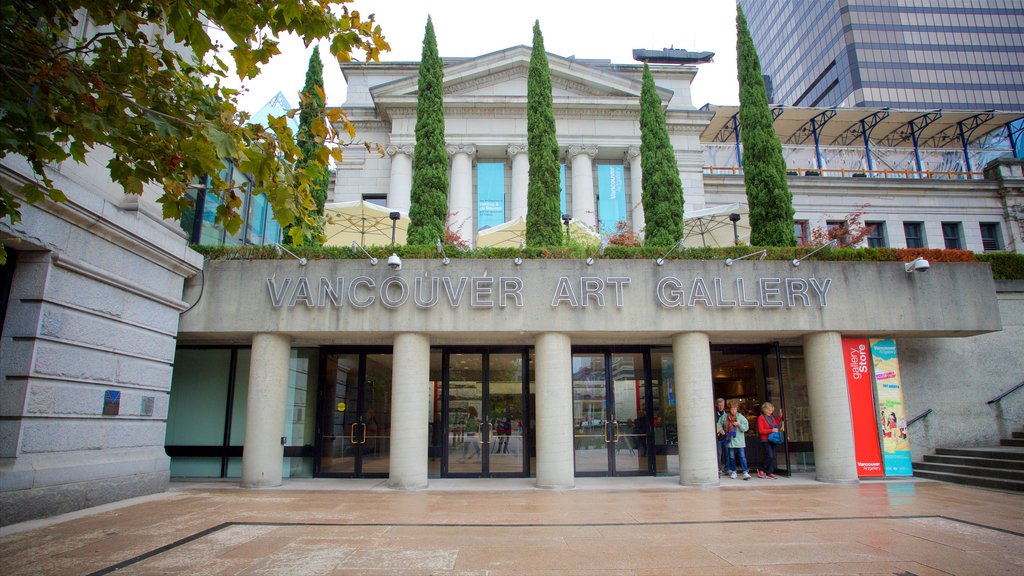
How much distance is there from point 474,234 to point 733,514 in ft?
68.6

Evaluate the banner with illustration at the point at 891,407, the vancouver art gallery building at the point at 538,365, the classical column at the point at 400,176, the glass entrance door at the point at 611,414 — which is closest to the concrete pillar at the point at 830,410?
the vancouver art gallery building at the point at 538,365

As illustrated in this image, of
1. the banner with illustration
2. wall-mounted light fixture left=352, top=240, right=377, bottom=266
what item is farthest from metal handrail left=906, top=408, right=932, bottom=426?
wall-mounted light fixture left=352, top=240, right=377, bottom=266

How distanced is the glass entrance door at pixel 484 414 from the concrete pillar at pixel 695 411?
3959mm

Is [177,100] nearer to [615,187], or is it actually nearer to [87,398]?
[87,398]

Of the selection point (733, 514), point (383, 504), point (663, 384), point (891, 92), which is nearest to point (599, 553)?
point (733, 514)

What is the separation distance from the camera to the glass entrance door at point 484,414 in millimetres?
14266

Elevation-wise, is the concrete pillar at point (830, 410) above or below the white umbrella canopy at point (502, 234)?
below

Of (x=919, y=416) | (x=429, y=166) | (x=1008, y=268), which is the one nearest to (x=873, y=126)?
(x=1008, y=268)

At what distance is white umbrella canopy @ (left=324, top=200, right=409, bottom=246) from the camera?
18750 millimetres

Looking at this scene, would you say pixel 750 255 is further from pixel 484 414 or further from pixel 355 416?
pixel 355 416

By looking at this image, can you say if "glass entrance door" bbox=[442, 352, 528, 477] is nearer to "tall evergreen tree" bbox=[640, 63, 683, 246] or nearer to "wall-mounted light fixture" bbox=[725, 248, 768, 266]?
"wall-mounted light fixture" bbox=[725, 248, 768, 266]

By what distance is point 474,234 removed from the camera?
28391mm

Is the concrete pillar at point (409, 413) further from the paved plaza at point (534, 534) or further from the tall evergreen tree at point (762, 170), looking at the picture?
the tall evergreen tree at point (762, 170)

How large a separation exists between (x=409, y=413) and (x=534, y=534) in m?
5.62
